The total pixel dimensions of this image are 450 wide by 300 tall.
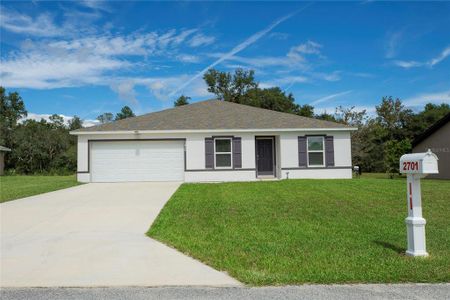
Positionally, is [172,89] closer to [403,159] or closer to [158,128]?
[158,128]

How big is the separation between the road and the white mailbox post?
42.3 inches

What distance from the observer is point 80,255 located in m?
5.46

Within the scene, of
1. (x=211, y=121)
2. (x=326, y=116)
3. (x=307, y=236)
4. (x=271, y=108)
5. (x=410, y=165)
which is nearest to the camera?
(x=410, y=165)

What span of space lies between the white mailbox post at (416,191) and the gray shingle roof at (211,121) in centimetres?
1363

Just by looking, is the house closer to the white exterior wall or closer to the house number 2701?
the white exterior wall

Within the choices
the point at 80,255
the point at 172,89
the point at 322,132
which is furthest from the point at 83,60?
the point at 172,89

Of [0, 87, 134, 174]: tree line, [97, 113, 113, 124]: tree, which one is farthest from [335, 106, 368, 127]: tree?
[97, 113, 113, 124]: tree

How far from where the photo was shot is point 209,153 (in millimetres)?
18781

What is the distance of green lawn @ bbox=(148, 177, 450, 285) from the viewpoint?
444 cm

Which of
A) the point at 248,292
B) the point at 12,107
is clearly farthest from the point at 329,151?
the point at 12,107

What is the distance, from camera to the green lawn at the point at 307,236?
444 cm

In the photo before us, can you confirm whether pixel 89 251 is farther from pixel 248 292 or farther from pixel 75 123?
pixel 75 123

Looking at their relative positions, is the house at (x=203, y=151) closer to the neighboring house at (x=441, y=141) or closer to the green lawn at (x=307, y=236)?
the green lawn at (x=307, y=236)

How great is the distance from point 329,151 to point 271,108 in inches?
947
